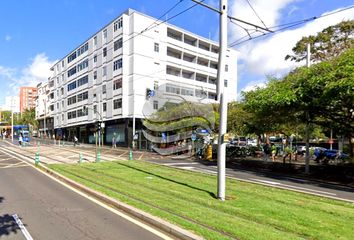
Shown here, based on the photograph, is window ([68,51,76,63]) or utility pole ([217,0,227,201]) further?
window ([68,51,76,63])

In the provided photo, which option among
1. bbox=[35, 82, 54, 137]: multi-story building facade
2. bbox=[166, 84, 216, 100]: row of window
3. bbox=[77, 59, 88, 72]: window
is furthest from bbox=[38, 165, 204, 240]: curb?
bbox=[35, 82, 54, 137]: multi-story building facade

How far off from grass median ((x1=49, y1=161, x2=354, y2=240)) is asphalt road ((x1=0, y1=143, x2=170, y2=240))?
93cm

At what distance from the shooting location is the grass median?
23.5 feet

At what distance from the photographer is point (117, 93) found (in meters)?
58.7

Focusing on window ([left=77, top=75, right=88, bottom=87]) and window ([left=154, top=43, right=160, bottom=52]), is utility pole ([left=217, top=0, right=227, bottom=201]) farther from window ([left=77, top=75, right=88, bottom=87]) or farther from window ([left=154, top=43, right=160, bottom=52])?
window ([left=77, top=75, right=88, bottom=87])

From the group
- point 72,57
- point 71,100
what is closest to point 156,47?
point 72,57

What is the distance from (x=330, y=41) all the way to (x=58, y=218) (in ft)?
97.6

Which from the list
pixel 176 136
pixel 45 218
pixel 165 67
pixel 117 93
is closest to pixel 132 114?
pixel 117 93

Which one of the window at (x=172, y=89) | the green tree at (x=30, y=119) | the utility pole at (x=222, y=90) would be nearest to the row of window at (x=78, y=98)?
the window at (x=172, y=89)

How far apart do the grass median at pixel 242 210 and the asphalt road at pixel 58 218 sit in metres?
0.93

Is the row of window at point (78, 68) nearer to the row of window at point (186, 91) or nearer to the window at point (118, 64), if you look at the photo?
the window at point (118, 64)

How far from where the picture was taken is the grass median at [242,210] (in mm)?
7156

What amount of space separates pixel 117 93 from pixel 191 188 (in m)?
47.0

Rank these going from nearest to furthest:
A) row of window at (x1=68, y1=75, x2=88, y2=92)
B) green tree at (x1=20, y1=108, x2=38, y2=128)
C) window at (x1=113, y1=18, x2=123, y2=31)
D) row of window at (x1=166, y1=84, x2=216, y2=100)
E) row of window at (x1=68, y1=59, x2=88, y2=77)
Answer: window at (x1=113, y1=18, x2=123, y2=31)
row of window at (x1=166, y1=84, x2=216, y2=100)
row of window at (x1=68, y1=75, x2=88, y2=92)
row of window at (x1=68, y1=59, x2=88, y2=77)
green tree at (x1=20, y1=108, x2=38, y2=128)
